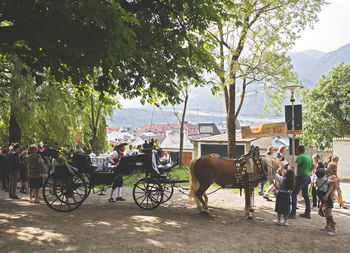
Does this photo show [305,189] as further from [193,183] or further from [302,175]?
[193,183]

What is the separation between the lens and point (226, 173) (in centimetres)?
777

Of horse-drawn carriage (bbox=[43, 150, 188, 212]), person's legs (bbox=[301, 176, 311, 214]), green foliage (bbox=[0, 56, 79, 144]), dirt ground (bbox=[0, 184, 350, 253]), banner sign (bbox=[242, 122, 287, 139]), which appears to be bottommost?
dirt ground (bbox=[0, 184, 350, 253])

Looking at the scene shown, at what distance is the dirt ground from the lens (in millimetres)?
5172

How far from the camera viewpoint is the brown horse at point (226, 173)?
25.2 ft

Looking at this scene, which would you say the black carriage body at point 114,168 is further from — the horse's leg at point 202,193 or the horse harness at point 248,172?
the horse harness at point 248,172

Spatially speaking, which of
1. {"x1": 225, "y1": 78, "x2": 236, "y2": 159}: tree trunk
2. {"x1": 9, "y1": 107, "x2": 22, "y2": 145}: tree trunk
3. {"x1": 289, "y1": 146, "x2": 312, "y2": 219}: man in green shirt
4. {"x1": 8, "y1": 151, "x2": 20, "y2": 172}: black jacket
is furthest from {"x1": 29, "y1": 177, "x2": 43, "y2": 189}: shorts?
{"x1": 9, "y1": 107, "x2": 22, "y2": 145}: tree trunk

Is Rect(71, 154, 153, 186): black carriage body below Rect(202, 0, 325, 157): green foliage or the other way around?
below

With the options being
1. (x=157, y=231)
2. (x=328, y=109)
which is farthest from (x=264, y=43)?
(x=328, y=109)

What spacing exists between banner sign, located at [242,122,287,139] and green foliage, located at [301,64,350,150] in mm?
24334

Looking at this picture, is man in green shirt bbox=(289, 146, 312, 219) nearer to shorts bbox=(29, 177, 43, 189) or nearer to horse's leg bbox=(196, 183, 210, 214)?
horse's leg bbox=(196, 183, 210, 214)

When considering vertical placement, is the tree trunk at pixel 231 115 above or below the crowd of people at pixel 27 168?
above

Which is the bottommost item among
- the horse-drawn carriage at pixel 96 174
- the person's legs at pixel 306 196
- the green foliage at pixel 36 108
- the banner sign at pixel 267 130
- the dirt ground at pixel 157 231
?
the dirt ground at pixel 157 231

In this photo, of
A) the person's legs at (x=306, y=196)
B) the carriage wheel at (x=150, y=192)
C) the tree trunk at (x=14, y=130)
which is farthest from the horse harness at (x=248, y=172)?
the tree trunk at (x=14, y=130)

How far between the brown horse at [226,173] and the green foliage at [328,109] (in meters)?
28.4
